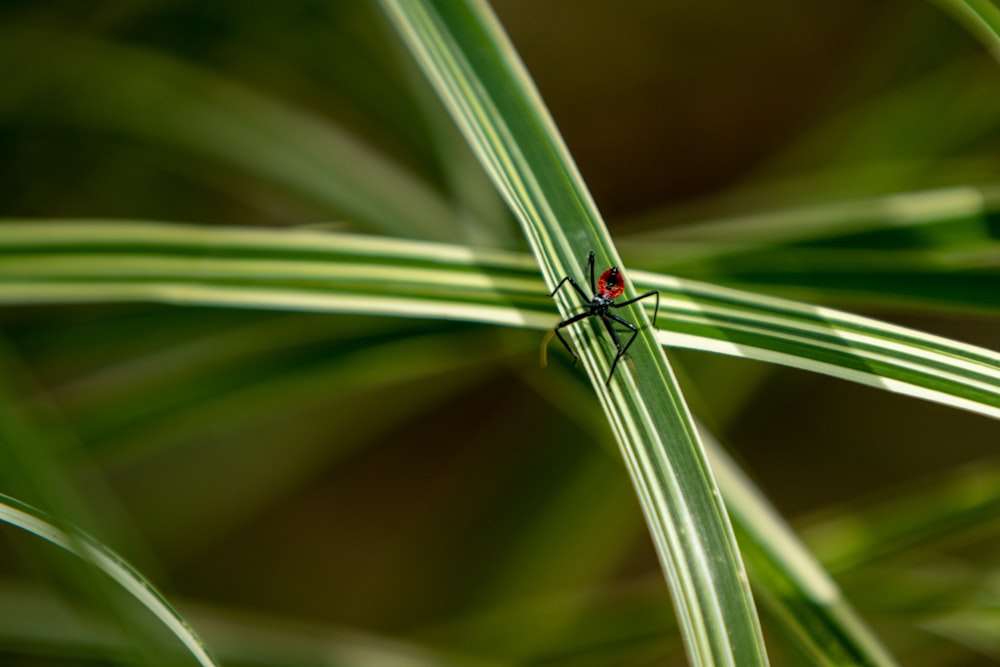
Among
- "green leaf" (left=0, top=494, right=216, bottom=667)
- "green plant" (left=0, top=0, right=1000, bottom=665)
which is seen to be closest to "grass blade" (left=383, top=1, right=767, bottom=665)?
"green plant" (left=0, top=0, right=1000, bottom=665)

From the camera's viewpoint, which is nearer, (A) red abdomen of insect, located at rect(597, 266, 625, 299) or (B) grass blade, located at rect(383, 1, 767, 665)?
(B) grass blade, located at rect(383, 1, 767, 665)

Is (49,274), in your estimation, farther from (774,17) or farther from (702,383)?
(774,17)

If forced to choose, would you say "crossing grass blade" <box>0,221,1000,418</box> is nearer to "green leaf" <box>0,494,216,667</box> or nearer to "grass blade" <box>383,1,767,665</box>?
"grass blade" <box>383,1,767,665</box>

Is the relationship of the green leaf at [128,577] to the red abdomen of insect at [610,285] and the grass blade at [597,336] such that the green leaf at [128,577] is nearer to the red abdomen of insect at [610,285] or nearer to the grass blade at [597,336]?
the grass blade at [597,336]

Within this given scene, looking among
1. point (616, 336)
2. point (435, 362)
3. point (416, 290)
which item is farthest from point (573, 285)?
point (435, 362)

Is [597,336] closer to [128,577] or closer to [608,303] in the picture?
[608,303]

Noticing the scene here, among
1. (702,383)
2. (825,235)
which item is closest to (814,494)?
(702,383)
